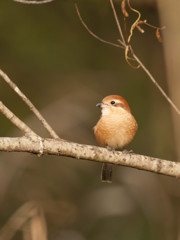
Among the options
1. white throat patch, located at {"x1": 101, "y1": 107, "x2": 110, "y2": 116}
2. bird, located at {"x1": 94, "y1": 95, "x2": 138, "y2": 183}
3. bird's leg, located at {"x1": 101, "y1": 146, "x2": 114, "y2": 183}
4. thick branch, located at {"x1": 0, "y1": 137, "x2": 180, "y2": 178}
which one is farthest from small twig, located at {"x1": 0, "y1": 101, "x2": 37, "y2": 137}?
bird's leg, located at {"x1": 101, "y1": 146, "x2": 114, "y2": 183}

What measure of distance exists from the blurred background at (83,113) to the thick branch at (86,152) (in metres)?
2.09

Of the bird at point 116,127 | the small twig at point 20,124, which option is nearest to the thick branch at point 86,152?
the small twig at point 20,124

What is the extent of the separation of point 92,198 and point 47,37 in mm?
3165

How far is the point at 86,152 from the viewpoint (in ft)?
13.5

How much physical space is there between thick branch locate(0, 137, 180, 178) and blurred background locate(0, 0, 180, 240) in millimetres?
2091

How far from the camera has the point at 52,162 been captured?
905 centimetres

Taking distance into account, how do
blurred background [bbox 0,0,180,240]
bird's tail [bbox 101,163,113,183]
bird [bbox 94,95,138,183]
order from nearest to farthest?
bird [bbox 94,95,138,183], bird's tail [bbox 101,163,113,183], blurred background [bbox 0,0,180,240]

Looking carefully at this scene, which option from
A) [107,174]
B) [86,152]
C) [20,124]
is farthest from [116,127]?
[20,124]

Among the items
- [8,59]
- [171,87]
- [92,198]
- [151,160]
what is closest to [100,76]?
[8,59]

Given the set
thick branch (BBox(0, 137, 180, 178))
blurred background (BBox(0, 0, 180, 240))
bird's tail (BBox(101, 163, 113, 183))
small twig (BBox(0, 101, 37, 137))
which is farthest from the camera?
blurred background (BBox(0, 0, 180, 240))

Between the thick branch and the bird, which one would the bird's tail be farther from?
the thick branch

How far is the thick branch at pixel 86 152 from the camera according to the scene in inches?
153

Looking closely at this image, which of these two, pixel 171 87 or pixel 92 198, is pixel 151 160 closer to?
pixel 171 87

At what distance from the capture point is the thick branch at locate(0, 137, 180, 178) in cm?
389
